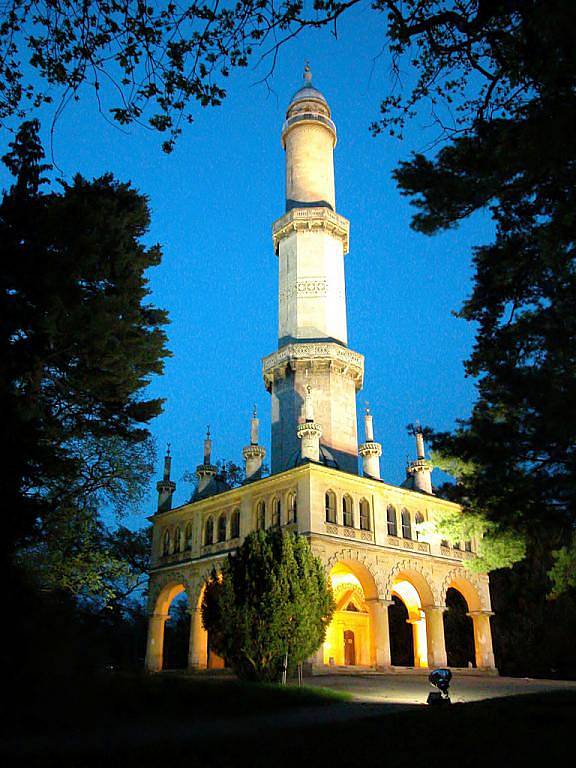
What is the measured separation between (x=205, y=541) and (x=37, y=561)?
1884 cm

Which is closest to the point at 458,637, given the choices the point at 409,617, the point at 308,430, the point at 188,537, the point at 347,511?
the point at 409,617

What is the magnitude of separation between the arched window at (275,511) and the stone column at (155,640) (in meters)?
10.5

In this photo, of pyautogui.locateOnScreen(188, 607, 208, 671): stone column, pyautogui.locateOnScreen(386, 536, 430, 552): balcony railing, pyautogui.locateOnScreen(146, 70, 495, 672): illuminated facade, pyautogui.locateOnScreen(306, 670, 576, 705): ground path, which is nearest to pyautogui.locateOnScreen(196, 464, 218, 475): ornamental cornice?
pyautogui.locateOnScreen(146, 70, 495, 672): illuminated facade

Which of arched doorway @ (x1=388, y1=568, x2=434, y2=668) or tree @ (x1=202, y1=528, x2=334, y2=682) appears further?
arched doorway @ (x1=388, y1=568, x2=434, y2=668)

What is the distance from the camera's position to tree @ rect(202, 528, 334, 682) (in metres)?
20.7

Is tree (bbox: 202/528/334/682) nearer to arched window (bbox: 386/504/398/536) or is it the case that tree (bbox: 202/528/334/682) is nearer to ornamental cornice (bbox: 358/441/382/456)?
arched window (bbox: 386/504/398/536)

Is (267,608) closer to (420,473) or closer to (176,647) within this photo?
(420,473)

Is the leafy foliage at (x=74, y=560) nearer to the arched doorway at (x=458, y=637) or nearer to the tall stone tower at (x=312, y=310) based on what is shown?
the tall stone tower at (x=312, y=310)

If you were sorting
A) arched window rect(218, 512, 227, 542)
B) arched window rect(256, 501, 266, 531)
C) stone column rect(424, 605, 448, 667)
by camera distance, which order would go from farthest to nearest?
arched window rect(218, 512, 227, 542) → arched window rect(256, 501, 266, 531) → stone column rect(424, 605, 448, 667)

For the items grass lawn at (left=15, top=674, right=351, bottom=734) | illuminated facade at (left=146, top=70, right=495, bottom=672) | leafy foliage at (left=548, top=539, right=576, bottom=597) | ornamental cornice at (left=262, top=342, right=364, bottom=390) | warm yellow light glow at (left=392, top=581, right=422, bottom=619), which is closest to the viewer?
grass lawn at (left=15, top=674, right=351, bottom=734)

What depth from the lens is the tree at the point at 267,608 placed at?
20.7 meters

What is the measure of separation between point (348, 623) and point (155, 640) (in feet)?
35.1

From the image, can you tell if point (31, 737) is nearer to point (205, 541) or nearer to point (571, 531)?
point (571, 531)

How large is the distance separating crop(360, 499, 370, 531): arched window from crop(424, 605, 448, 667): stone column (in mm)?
5616
